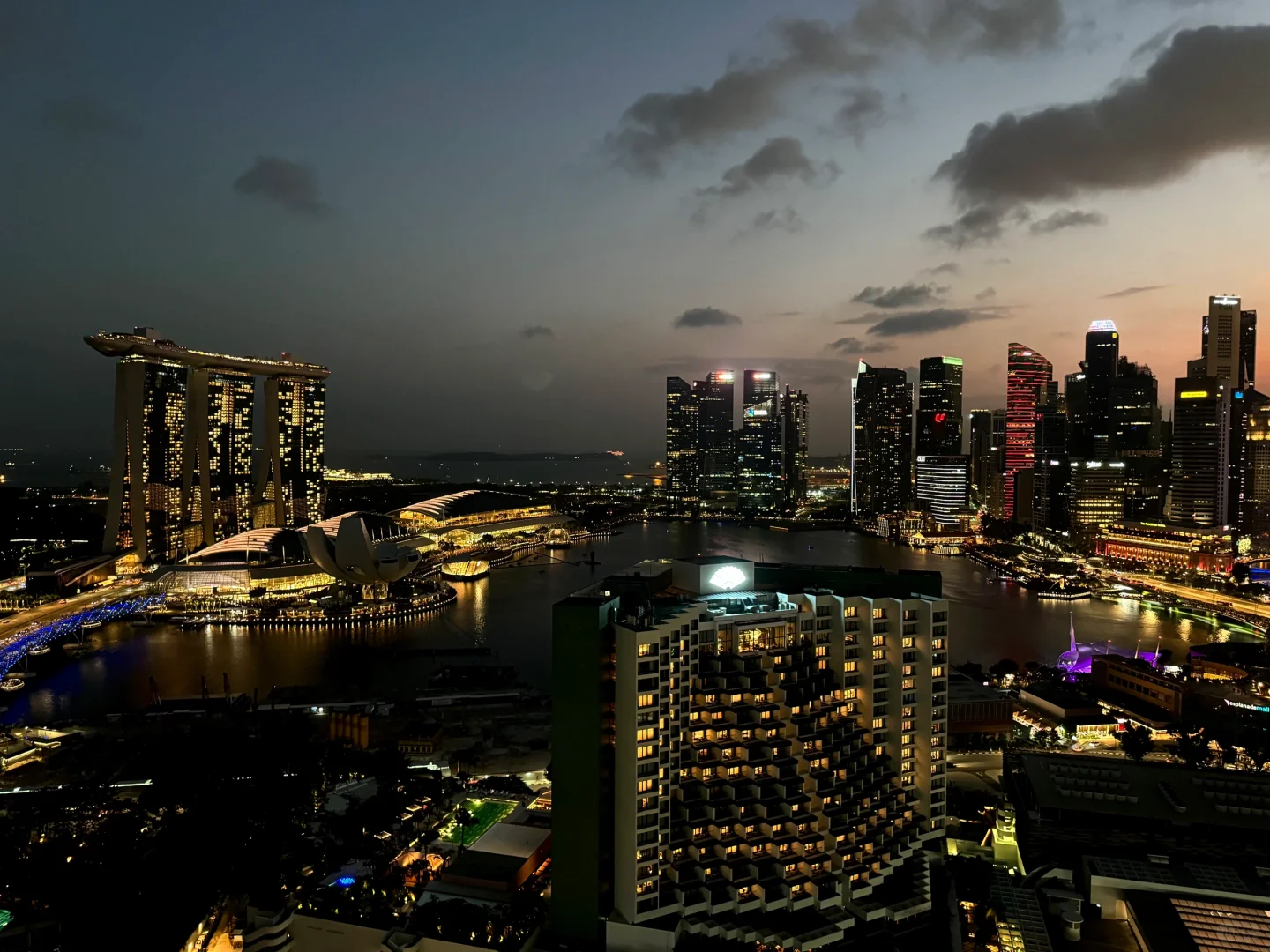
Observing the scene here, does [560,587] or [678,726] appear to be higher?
[678,726]

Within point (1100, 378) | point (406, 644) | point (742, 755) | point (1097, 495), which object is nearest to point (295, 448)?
point (406, 644)

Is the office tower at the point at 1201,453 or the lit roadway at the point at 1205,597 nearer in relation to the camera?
the lit roadway at the point at 1205,597

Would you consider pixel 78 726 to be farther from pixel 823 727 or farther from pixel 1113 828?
pixel 1113 828

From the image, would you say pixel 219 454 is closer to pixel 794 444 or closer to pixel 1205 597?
pixel 1205 597

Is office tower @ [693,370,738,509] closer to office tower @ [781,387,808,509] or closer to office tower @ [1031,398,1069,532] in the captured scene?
office tower @ [781,387,808,509]

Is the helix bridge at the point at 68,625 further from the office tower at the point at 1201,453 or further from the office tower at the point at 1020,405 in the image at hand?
the office tower at the point at 1020,405

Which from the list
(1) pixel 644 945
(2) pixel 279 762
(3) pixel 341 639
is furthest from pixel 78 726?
(1) pixel 644 945

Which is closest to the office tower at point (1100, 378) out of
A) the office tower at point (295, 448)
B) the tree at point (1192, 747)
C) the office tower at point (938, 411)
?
the office tower at point (938, 411)
